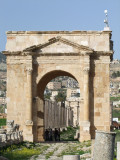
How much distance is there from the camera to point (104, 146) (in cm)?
1573

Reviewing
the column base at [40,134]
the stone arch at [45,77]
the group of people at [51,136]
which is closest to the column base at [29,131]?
the column base at [40,134]

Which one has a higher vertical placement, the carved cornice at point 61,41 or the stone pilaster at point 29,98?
the carved cornice at point 61,41

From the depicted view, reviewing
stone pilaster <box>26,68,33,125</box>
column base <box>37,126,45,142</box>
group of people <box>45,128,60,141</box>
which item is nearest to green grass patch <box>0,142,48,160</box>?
stone pilaster <box>26,68,33,125</box>

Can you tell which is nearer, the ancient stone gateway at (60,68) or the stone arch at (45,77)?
the ancient stone gateway at (60,68)

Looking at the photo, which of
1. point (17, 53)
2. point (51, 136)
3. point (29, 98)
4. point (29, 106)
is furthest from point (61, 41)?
point (51, 136)

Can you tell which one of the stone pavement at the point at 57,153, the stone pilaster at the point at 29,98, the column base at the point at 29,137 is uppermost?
the stone pilaster at the point at 29,98

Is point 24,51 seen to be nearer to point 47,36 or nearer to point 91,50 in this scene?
point 47,36

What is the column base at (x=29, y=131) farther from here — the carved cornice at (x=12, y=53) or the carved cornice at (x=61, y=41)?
the carved cornice at (x=61, y=41)

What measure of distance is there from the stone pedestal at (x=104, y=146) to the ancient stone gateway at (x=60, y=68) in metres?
18.1

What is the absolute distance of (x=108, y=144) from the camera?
51.8ft

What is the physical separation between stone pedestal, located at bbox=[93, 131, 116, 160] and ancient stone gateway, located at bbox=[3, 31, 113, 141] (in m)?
18.1

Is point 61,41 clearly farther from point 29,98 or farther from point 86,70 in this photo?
point 29,98

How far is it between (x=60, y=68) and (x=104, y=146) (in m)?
19.2

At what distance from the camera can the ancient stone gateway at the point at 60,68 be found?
34.3 m
